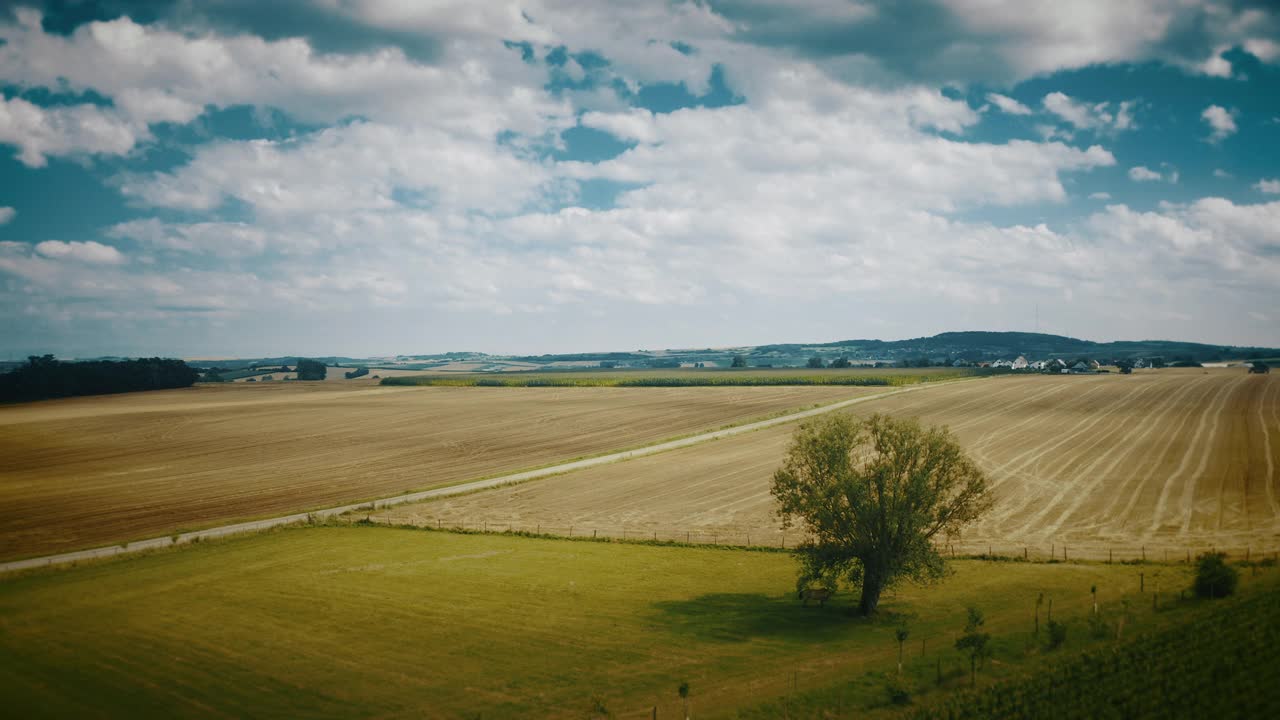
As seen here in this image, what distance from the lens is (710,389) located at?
560 feet

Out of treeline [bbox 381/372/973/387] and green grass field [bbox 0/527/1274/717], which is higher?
treeline [bbox 381/372/973/387]

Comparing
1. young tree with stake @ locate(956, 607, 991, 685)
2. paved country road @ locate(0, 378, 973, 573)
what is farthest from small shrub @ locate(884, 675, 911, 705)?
paved country road @ locate(0, 378, 973, 573)

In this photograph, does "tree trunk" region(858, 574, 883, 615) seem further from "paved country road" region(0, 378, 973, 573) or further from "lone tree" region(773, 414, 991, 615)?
"paved country road" region(0, 378, 973, 573)

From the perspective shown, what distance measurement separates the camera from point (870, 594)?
3306 cm

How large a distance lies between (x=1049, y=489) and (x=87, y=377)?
7051 inches

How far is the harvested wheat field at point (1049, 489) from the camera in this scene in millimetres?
44719

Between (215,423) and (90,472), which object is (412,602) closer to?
(90,472)

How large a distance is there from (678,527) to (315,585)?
24.0 m

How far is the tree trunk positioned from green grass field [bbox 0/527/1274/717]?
2.52 ft

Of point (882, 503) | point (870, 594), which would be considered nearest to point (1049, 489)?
point (870, 594)

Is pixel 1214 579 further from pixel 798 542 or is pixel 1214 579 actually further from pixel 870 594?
pixel 798 542

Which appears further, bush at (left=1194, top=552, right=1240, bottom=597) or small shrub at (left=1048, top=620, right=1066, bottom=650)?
bush at (left=1194, top=552, right=1240, bottom=597)

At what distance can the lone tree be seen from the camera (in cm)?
3269

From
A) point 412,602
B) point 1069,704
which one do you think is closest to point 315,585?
point 412,602
